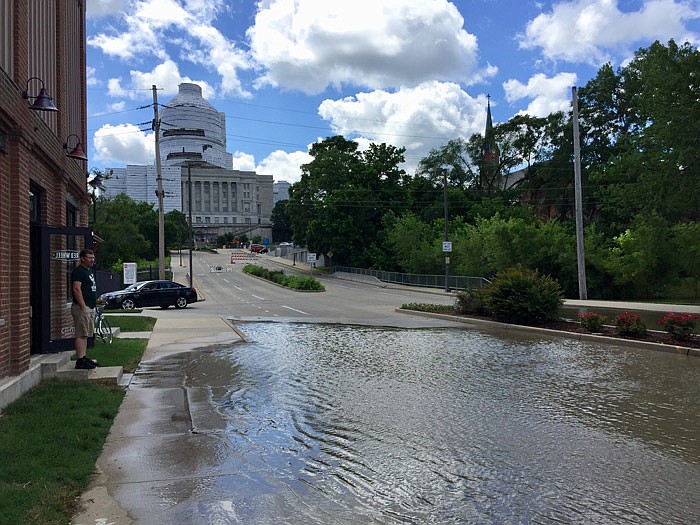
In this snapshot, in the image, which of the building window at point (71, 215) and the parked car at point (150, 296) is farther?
the parked car at point (150, 296)

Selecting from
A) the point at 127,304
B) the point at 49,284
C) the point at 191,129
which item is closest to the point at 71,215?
the point at 49,284

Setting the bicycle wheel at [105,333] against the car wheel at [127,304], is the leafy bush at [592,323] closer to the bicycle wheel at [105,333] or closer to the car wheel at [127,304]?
the bicycle wheel at [105,333]

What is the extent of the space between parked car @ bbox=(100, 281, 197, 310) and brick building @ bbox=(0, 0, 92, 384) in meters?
17.0

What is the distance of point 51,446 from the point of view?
5766 mm

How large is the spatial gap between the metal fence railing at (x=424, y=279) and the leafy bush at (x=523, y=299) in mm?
15425

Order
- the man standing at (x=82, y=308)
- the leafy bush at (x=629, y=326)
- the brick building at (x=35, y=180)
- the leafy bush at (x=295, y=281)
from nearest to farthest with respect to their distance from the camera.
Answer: the brick building at (x=35, y=180)
the man standing at (x=82, y=308)
the leafy bush at (x=629, y=326)
the leafy bush at (x=295, y=281)

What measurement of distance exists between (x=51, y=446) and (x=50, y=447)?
0.04 metres

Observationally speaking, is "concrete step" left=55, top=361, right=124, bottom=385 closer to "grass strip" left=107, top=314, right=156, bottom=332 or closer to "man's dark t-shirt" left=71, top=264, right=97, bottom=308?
"man's dark t-shirt" left=71, top=264, right=97, bottom=308

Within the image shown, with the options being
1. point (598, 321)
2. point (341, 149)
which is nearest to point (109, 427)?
point (598, 321)

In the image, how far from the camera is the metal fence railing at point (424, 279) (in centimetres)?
4398

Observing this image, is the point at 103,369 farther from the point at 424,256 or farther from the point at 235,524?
the point at 424,256

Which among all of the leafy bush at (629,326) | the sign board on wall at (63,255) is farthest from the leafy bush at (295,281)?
the sign board on wall at (63,255)

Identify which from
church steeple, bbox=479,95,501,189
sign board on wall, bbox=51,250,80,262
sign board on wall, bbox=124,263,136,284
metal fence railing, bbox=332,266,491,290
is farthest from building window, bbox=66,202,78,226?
church steeple, bbox=479,95,501,189

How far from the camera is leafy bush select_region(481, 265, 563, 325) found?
19.2 m
